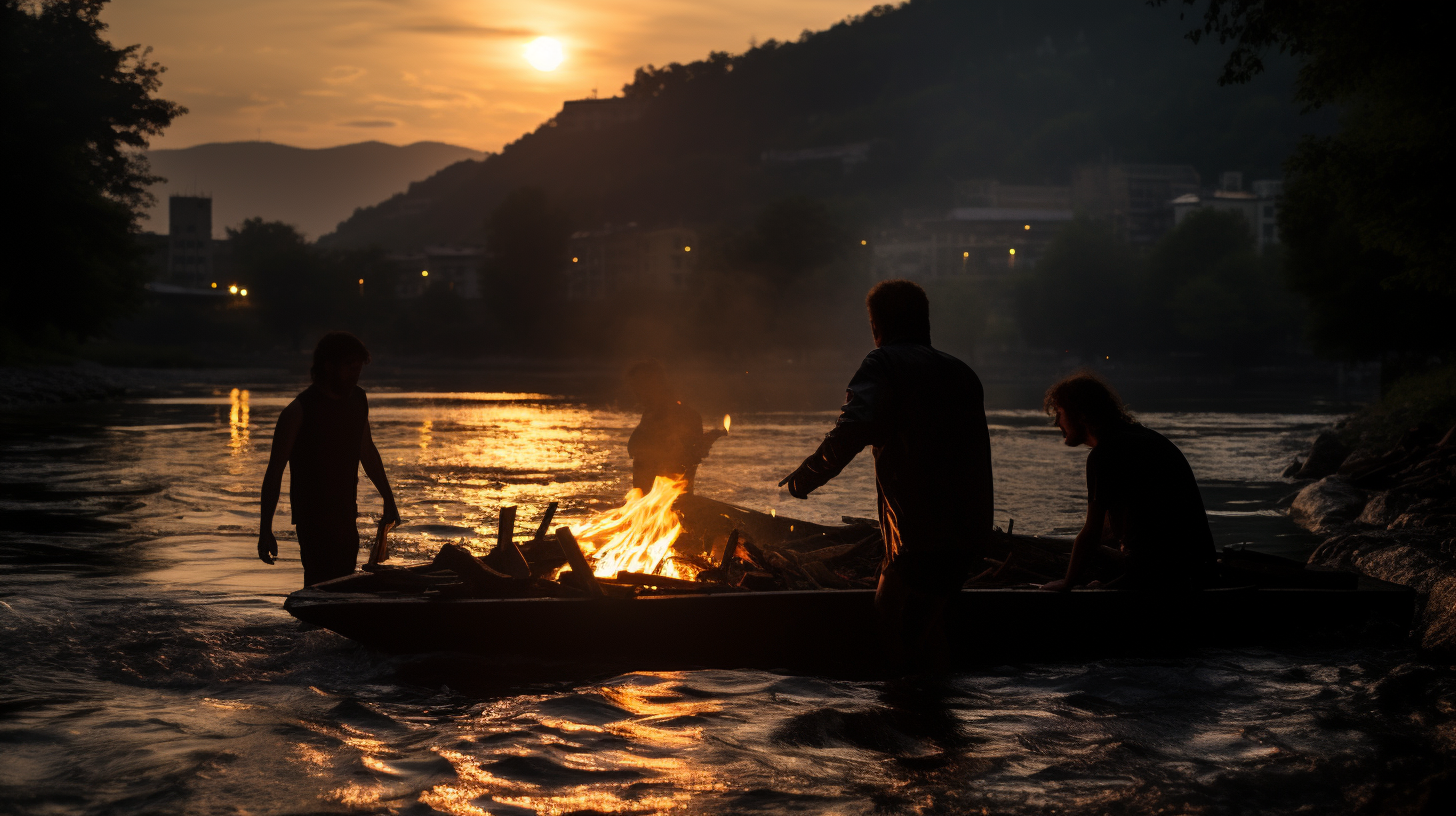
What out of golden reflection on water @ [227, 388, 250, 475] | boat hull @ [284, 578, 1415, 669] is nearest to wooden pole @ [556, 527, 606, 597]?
boat hull @ [284, 578, 1415, 669]

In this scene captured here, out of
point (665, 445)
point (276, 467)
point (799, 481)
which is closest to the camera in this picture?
point (799, 481)

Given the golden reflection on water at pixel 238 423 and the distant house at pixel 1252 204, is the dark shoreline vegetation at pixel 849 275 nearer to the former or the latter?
the golden reflection on water at pixel 238 423

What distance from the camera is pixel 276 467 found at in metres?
7.19

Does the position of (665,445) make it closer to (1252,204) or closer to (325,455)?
(325,455)

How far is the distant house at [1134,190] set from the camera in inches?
6722

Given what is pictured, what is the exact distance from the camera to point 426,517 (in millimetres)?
14727

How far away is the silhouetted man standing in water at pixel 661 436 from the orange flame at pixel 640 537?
0.78 meters

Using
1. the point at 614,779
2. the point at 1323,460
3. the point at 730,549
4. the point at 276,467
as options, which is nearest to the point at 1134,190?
the point at 1323,460

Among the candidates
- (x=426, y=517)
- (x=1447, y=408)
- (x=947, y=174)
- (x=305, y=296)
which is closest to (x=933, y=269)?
(x=947, y=174)

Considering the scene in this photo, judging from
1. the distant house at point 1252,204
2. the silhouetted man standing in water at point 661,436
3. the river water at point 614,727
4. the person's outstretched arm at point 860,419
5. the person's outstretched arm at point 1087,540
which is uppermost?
the distant house at point 1252,204

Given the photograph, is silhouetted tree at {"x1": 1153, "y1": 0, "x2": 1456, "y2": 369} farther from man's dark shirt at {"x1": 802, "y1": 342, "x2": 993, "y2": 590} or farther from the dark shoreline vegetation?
man's dark shirt at {"x1": 802, "y1": 342, "x2": 993, "y2": 590}

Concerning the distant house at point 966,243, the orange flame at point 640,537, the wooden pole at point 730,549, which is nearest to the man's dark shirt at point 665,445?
the orange flame at point 640,537

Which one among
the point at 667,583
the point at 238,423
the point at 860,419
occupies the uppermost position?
the point at 860,419

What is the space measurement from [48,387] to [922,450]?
1687 inches
